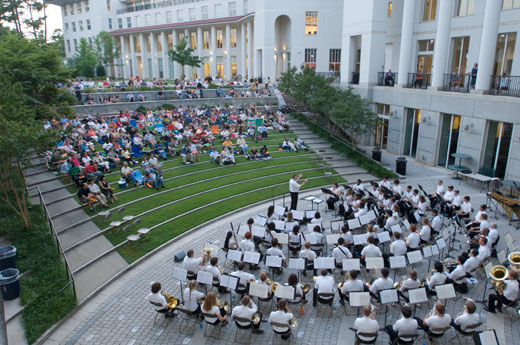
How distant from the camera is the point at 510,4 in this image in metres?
22.2

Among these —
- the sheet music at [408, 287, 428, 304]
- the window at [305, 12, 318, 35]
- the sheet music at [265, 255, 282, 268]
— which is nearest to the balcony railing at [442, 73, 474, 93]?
the sheet music at [408, 287, 428, 304]

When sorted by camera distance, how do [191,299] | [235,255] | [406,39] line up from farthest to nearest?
[406,39] < [235,255] < [191,299]

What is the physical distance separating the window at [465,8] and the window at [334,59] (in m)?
24.0

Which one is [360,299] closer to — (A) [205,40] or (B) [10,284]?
(B) [10,284]

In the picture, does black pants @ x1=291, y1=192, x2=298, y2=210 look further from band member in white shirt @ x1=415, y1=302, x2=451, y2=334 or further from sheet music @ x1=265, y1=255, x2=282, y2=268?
band member in white shirt @ x1=415, y1=302, x2=451, y2=334

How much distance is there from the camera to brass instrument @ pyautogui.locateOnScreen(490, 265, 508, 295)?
1045 centimetres

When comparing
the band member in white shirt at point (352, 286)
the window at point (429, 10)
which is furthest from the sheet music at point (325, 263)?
the window at point (429, 10)

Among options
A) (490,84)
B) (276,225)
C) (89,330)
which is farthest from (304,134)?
(89,330)

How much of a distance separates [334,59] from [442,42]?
25051 millimetres

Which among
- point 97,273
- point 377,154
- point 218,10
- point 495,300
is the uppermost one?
point 218,10

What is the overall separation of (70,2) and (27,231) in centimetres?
8255

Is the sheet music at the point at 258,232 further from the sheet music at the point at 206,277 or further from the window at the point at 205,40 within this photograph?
the window at the point at 205,40

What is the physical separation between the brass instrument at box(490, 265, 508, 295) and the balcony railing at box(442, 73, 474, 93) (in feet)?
55.9

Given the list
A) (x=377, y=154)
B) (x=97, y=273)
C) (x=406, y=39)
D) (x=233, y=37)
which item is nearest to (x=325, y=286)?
(x=97, y=273)
